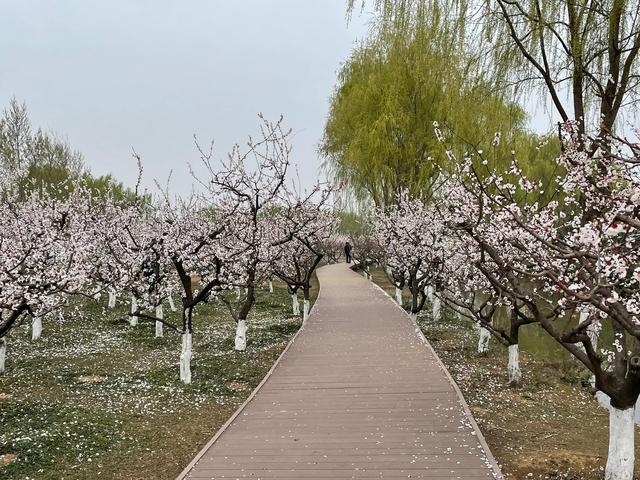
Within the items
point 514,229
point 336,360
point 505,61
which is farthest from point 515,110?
point 336,360

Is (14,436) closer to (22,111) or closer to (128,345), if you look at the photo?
(128,345)

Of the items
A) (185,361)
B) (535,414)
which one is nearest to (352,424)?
(535,414)

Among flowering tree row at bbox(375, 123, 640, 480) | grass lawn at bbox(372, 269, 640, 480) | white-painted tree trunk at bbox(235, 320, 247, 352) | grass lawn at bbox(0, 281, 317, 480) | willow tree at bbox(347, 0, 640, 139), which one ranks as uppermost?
willow tree at bbox(347, 0, 640, 139)

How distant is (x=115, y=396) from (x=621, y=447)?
760cm

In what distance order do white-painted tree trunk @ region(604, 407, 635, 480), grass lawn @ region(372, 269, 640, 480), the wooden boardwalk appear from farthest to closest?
grass lawn @ region(372, 269, 640, 480) < the wooden boardwalk < white-painted tree trunk @ region(604, 407, 635, 480)

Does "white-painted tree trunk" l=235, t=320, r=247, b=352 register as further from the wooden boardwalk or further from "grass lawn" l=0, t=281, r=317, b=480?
the wooden boardwalk

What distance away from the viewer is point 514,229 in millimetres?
7023

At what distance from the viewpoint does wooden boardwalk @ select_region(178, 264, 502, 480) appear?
5832 millimetres

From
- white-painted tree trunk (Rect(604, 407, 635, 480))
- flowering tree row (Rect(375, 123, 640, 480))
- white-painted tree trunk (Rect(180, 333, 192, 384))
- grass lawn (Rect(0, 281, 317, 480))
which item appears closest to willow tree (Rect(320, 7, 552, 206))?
grass lawn (Rect(0, 281, 317, 480))

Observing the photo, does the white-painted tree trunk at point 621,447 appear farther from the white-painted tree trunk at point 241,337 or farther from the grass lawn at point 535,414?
the white-painted tree trunk at point 241,337

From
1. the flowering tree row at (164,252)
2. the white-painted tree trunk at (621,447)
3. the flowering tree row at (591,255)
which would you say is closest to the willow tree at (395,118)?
the flowering tree row at (164,252)

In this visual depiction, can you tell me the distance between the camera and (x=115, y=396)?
29.8 feet

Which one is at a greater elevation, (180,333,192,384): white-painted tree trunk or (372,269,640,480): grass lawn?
(180,333,192,384): white-painted tree trunk

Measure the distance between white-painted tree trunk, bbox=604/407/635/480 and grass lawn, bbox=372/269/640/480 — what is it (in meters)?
0.44
